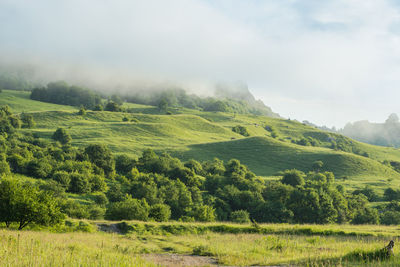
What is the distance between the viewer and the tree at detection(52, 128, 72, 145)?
11656cm

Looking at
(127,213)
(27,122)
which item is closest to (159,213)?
(127,213)

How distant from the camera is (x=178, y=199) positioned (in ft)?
223

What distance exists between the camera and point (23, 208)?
2570cm

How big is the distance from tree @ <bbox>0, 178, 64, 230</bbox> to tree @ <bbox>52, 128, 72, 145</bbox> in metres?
94.7

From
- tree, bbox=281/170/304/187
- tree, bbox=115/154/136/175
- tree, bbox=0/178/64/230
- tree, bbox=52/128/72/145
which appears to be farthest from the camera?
tree, bbox=52/128/72/145

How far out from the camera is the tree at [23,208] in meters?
25.5

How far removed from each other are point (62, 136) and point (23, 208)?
98.9 meters

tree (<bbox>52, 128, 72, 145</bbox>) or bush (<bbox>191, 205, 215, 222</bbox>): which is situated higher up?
tree (<bbox>52, 128, 72, 145</bbox>)

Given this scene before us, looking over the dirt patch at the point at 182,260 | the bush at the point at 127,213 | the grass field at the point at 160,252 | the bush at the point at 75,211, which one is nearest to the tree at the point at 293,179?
the bush at the point at 127,213

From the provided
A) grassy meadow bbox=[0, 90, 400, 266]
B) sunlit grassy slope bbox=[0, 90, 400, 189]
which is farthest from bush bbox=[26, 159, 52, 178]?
sunlit grassy slope bbox=[0, 90, 400, 189]

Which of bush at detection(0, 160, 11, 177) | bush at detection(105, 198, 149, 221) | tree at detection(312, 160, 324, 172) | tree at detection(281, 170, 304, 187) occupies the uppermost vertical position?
tree at detection(312, 160, 324, 172)

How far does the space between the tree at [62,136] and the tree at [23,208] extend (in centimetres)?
9466

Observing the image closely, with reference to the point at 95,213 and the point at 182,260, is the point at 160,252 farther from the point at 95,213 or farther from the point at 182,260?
the point at 95,213

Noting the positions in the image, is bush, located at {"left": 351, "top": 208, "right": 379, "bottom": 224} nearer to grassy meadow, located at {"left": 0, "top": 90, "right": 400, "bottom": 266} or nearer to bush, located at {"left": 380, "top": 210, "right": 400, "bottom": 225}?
bush, located at {"left": 380, "top": 210, "right": 400, "bottom": 225}
